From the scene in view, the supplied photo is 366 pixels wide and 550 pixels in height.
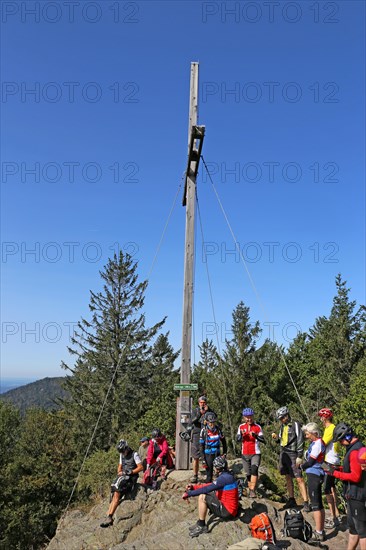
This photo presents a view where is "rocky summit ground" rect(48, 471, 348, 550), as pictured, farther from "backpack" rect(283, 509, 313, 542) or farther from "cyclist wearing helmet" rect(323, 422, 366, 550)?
"cyclist wearing helmet" rect(323, 422, 366, 550)

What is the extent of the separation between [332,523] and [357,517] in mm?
2034

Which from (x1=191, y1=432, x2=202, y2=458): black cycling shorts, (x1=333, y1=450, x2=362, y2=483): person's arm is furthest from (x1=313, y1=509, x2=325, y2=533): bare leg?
(x1=191, y1=432, x2=202, y2=458): black cycling shorts

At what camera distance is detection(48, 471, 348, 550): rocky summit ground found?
22.2 ft

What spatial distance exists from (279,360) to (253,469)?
105ft

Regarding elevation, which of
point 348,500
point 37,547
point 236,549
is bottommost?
point 37,547

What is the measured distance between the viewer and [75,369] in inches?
1480

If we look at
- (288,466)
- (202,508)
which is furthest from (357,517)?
(202,508)

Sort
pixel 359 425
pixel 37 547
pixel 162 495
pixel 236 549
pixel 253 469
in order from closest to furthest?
1. pixel 236 549
2. pixel 253 469
3. pixel 162 495
4. pixel 359 425
5. pixel 37 547

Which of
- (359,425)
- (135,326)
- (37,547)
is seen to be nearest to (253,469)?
(359,425)

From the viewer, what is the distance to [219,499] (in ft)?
23.2

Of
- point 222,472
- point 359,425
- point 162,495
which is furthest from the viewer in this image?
point 359,425

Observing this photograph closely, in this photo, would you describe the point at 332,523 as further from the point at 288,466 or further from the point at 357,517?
the point at 357,517

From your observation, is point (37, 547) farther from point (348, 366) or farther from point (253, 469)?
point (253, 469)

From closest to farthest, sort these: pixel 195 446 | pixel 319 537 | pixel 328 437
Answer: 1. pixel 319 537
2. pixel 328 437
3. pixel 195 446
